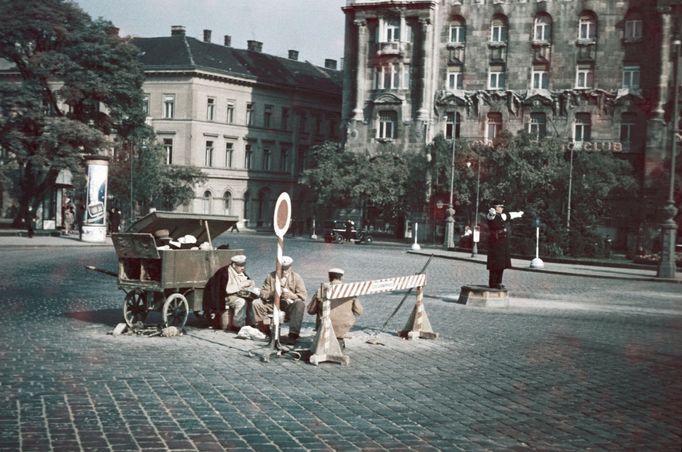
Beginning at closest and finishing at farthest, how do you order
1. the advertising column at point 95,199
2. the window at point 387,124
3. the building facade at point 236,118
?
the advertising column at point 95,199, the window at point 387,124, the building facade at point 236,118

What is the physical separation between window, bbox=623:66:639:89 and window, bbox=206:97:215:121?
33.7 metres

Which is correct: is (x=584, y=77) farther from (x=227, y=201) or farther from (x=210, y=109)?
(x=227, y=201)

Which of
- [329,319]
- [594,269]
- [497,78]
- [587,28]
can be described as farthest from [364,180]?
[329,319]

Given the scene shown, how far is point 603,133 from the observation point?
202 feet

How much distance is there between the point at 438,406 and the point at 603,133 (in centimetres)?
5570

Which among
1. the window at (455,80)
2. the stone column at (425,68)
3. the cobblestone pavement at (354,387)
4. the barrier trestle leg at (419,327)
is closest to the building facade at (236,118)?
the stone column at (425,68)

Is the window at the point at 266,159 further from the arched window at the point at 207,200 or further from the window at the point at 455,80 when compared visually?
the window at the point at 455,80

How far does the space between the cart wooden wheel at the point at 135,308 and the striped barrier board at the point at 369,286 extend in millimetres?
3431

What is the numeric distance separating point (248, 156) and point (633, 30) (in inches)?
1361

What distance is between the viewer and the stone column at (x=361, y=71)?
6756 centimetres

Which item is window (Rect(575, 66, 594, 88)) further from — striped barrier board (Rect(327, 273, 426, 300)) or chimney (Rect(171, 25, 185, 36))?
striped barrier board (Rect(327, 273, 426, 300))

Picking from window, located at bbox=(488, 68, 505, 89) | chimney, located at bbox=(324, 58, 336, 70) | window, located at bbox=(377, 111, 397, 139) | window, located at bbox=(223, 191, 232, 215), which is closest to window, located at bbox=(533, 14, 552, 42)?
window, located at bbox=(488, 68, 505, 89)

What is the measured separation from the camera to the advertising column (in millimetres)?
39906

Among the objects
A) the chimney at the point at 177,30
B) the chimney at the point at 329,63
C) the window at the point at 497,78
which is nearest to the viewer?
the window at the point at 497,78
